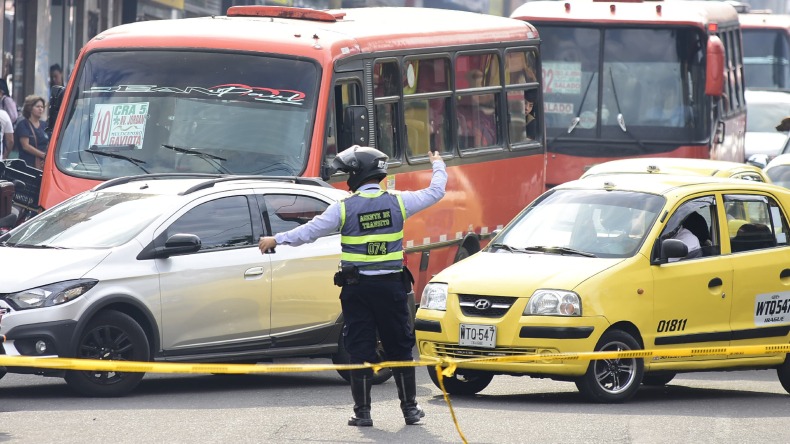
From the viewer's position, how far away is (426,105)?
16781 millimetres

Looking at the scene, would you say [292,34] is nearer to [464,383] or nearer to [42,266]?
[464,383]

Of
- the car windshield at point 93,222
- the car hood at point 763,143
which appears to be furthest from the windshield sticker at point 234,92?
the car hood at point 763,143

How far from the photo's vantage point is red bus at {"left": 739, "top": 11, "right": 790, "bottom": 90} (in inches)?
1430

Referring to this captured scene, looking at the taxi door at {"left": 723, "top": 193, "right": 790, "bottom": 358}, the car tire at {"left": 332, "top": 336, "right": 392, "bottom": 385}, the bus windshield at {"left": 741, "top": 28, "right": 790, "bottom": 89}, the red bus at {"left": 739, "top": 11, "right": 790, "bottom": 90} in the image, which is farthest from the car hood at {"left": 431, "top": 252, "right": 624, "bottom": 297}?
the bus windshield at {"left": 741, "top": 28, "right": 790, "bottom": 89}

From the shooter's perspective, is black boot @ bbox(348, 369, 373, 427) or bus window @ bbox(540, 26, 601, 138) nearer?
black boot @ bbox(348, 369, 373, 427)

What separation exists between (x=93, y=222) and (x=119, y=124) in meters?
2.89

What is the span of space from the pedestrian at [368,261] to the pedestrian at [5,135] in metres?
9.96

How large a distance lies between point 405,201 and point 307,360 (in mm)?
4574

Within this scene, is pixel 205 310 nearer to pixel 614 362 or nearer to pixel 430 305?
pixel 430 305

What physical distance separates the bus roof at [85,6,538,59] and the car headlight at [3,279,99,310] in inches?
167

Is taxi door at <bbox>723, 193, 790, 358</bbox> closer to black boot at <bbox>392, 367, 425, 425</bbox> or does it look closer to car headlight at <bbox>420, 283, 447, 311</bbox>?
car headlight at <bbox>420, 283, 447, 311</bbox>

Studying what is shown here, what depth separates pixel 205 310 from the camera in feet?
38.9

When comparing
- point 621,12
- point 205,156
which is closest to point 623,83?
point 621,12

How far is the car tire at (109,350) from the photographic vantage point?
36.7 feet
